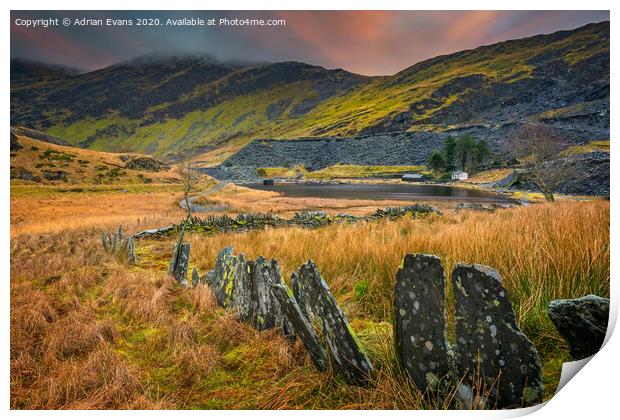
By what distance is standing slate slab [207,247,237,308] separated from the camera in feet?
12.9

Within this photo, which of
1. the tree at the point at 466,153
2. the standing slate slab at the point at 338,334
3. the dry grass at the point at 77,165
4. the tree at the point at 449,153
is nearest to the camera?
the standing slate slab at the point at 338,334

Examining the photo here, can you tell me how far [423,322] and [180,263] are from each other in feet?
14.9

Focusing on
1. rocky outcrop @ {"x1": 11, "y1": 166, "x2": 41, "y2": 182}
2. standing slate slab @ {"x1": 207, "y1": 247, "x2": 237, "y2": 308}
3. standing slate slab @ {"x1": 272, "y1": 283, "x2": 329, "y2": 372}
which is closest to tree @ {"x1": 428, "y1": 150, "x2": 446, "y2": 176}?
rocky outcrop @ {"x1": 11, "y1": 166, "x2": 41, "y2": 182}

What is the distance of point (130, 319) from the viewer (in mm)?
3754

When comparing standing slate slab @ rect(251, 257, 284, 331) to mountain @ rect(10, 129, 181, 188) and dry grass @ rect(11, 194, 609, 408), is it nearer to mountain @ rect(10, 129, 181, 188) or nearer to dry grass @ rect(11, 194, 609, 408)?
dry grass @ rect(11, 194, 609, 408)

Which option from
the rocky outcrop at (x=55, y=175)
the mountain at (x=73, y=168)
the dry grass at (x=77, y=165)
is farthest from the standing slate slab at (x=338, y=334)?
the rocky outcrop at (x=55, y=175)

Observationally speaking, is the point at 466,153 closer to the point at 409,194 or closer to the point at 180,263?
the point at 409,194

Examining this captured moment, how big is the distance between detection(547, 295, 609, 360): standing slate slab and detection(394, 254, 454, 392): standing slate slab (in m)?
0.90

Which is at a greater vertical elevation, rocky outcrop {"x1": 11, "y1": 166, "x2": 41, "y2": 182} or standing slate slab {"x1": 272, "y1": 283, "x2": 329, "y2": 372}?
→ rocky outcrop {"x1": 11, "y1": 166, "x2": 41, "y2": 182}

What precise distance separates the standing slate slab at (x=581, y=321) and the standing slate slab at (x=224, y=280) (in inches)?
120

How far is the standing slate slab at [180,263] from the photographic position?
17.4 feet

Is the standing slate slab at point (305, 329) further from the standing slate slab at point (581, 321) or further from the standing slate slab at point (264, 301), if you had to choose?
the standing slate slab at point (581, 321)

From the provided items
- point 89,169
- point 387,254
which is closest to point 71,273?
point 387,254
